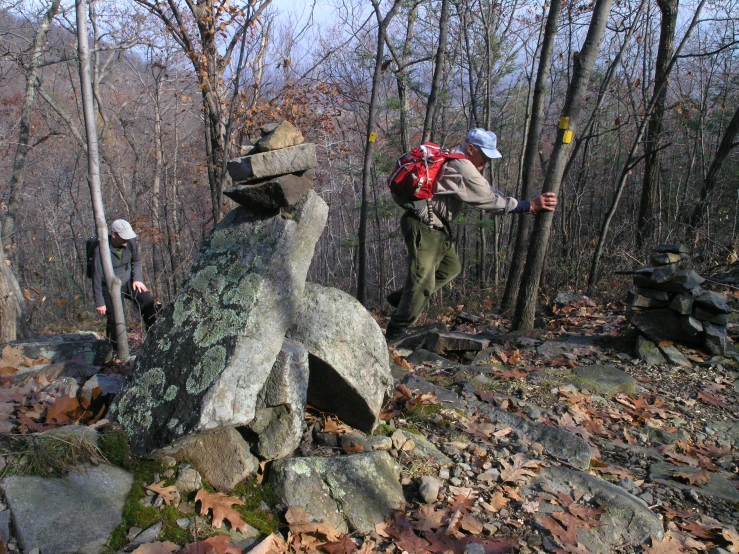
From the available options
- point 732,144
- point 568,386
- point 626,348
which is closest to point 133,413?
point 568,386

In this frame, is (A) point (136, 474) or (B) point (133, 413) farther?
(B) point (133, 413)

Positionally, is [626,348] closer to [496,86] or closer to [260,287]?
[260,287]

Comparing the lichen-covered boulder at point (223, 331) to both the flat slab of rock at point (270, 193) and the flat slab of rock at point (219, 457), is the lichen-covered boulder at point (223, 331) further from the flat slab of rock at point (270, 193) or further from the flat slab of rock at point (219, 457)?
the flat slab of rock at point (219, 457)

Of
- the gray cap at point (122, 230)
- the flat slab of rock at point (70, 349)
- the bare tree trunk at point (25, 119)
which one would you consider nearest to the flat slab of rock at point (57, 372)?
the flat slab of rock at point (70, 349)

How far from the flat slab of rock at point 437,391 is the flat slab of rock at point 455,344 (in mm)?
1647

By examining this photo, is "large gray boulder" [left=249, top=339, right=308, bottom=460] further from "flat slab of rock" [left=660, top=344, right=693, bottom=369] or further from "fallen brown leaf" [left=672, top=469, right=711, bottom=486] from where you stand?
"flat slab of rock" [left=660, top=344, right=693, bottom=369]

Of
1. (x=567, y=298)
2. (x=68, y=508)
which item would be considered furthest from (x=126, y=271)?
(x=567, y=298)

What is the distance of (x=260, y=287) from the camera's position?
292cm

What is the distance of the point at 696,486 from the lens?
11.6 feet

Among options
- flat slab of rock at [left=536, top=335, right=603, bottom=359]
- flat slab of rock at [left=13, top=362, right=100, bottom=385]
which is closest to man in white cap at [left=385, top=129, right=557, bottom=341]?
flat slab of rock at [left=536, top=335, right=603, bottom=359]

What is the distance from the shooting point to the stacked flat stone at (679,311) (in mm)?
5883

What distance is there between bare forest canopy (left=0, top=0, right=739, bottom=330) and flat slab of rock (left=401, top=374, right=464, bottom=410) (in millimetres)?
4083

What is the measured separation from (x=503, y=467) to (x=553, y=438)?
0.63 m

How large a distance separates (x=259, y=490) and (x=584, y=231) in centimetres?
1751
